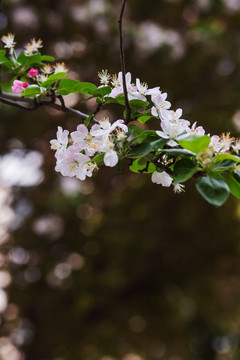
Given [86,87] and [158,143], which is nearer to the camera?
[158,143]

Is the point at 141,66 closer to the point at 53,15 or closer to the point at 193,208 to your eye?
the point at 53,15

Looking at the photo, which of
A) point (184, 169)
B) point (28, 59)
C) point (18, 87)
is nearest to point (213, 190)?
point (184, 169)

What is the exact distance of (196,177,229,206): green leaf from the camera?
55cm

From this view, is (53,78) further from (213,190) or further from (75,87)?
(213,190)

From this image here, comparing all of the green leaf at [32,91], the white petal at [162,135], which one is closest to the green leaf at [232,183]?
the white petal at [162,135]

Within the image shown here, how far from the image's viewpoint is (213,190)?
571mm

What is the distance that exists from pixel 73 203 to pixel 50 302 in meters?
0.76

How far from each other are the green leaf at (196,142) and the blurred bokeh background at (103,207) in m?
2.10

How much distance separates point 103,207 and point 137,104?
7.98ft

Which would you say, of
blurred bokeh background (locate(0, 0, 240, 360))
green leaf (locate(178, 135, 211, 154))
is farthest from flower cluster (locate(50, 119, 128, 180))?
blurred bokeh background (locate(0, 0, 240, 360))

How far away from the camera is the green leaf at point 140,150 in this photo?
1.98 feet

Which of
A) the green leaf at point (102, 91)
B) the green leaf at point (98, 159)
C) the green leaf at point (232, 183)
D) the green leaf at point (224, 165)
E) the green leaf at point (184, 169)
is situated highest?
the green leaf at point (224, 165)

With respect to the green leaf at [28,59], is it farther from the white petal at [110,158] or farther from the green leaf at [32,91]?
the white petal at [110,158]

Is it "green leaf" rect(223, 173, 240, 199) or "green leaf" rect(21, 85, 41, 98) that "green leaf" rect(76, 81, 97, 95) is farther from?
"green leaf" rect(223, 173, 240, 199)
